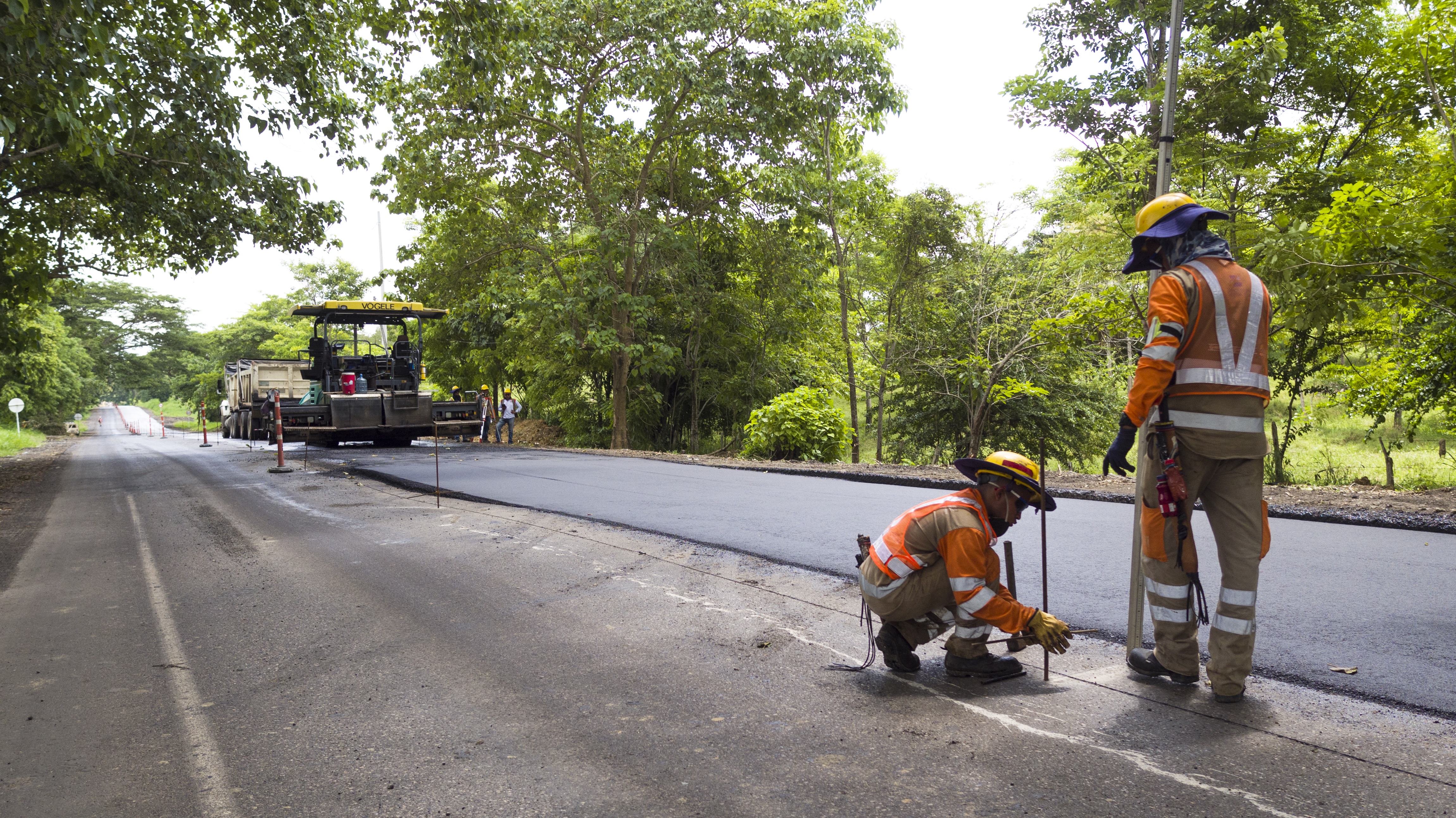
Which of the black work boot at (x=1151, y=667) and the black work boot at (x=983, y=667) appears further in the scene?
the black work boot at (x=983, y=667)

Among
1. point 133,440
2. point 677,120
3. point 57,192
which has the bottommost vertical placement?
point 133,440

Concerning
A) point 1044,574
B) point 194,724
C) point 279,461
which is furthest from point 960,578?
point 279,461

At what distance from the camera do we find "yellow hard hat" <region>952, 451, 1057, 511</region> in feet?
11.3

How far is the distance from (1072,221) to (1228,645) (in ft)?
67.6

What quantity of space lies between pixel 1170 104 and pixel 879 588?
2.61m

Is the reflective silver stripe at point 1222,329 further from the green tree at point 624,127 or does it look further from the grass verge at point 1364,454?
the green tree at point 624,127

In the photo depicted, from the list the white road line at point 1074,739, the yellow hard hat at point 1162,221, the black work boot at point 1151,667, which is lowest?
the white road line at point 1074,739

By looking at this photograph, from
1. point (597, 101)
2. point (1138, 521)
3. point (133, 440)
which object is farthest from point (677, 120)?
point (133, 440)

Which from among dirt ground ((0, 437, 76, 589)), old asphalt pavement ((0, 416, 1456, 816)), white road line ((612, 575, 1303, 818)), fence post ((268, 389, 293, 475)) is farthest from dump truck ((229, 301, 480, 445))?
white road line ((612, 575, 1303, 818))

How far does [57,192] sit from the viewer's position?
40.6ft

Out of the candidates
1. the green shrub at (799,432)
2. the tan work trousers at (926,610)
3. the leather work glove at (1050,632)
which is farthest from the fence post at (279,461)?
the leather work glove at (1050,632)

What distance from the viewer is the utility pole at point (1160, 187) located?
3.67 metres

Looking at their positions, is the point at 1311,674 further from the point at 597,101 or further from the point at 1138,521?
the point at 597,101

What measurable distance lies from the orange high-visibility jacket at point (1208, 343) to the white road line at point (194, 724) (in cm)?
364
